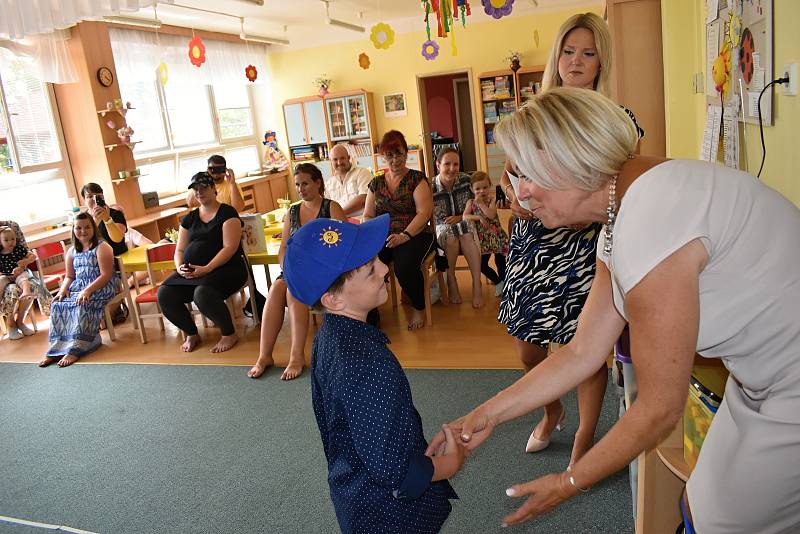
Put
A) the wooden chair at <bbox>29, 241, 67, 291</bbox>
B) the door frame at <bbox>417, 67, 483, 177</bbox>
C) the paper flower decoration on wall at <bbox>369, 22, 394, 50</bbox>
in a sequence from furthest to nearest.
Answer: the door frame at <bbox>417, 67, 483, 177</bbox> < the paper flower decoration on wall at <bbox>369, 22, 394, 50</bbox> < the wooden chair at <bbox>29, 241, 67, 291</bbox>

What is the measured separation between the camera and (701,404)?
1.38 m

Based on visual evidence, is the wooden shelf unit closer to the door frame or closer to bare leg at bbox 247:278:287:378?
the door frame

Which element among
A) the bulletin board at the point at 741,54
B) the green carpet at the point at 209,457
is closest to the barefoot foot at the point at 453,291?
the green carpet at the point at 209,457

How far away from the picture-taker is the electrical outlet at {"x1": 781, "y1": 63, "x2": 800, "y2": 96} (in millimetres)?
1914

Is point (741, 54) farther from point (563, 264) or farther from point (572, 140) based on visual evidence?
point (572, 140)

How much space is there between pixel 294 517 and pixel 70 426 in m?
1.88

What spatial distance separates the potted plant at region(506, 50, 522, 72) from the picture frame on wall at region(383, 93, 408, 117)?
1.89 meters

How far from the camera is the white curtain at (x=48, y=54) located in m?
6.70

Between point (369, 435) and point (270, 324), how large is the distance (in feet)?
9.92

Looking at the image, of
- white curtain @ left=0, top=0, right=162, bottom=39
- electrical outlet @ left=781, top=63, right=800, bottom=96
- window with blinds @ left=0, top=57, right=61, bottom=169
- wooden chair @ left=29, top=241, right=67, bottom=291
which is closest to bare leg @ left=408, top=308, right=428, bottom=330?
white curtain @ left=0, top=0, right=162, bottom=39

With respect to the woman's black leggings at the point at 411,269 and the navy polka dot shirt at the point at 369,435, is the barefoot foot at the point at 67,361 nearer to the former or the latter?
the woman's black leggings at the point at 411,269

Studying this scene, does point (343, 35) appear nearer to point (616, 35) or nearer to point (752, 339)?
point (616, 35)

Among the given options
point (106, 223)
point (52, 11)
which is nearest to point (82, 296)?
point (106, 223)

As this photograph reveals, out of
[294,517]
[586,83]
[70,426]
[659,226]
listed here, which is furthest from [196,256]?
[659,226]
